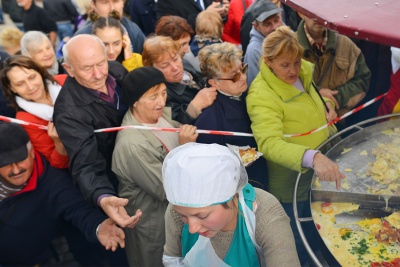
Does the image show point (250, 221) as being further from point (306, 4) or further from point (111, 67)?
point (111, 67)

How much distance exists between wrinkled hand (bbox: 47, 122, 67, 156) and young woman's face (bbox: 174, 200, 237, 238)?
170 centimetres

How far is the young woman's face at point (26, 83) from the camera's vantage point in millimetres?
3727

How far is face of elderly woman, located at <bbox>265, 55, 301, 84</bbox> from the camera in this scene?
357cm

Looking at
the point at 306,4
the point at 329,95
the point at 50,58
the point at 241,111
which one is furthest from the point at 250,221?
the point at 50,58

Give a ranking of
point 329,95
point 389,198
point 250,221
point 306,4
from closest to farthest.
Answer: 1. point 250,221
2. point 306,4
3. point 389,198
4. point 329,95

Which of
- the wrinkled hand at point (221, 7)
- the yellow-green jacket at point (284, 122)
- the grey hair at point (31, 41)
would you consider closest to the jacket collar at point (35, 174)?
the grey hair at point (31, 41)

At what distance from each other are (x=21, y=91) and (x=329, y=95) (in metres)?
2.64

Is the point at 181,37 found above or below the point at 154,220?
above

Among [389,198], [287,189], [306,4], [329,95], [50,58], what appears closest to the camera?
[306,4]

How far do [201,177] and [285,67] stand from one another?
5.74 feet

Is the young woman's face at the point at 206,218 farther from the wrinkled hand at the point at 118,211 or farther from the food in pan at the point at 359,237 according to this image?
the food in pan at the point at 359,237

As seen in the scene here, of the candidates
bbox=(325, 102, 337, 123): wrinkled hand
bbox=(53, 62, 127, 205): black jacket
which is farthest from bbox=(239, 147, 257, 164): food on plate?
bbox=(53, 62, 127, 205): black jacket

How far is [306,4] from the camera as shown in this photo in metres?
2.62

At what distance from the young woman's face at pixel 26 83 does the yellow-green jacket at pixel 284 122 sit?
65.7 inches
